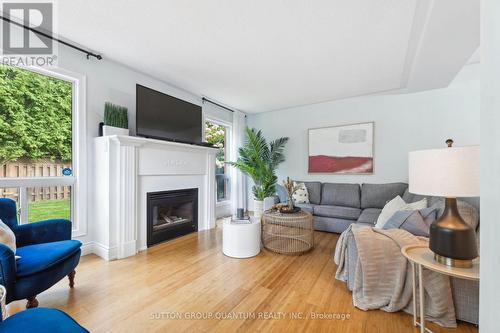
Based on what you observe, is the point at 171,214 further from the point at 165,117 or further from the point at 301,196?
the point at 301,196

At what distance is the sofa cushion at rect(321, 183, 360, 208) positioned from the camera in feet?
12.6

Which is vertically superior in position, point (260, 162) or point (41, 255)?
point (260, 162)

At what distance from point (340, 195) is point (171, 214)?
287 cm

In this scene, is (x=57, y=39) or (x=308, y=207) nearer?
(x=57, y=39)

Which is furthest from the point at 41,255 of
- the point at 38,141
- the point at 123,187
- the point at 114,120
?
the point at 114,120

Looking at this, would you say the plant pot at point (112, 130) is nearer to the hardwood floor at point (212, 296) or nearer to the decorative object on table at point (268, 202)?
the hardwood floor at point (212, 296)

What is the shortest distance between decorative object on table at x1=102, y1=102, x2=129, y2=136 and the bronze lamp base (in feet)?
10.4

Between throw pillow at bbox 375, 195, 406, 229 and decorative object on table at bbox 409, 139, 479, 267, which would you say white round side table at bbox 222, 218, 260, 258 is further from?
decorative object on table at bbox 409, 139, 479, 267

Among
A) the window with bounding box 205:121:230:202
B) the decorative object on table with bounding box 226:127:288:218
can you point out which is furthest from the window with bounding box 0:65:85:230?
the decorative object on table with bounding box 226:127:288:218

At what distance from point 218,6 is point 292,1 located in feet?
2.02

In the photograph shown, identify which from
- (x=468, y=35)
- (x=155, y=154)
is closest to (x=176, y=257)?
(x=155, y=154)

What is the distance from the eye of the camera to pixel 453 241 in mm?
1235

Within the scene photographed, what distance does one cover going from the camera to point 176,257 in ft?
8.57

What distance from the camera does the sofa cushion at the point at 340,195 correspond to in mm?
3840
